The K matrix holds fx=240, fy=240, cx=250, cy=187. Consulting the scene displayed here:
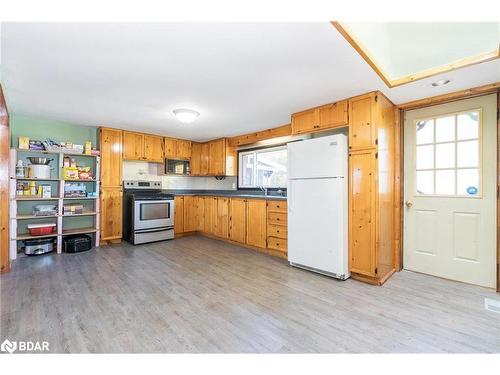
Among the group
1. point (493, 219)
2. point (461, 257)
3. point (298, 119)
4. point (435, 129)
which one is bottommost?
point (461, 257)

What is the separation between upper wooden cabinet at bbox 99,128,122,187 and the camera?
14.2 ft

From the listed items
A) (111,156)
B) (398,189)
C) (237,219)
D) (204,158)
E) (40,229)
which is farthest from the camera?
(204,158)

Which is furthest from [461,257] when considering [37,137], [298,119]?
[37,137]

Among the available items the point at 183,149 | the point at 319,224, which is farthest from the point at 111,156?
the point at 319,224

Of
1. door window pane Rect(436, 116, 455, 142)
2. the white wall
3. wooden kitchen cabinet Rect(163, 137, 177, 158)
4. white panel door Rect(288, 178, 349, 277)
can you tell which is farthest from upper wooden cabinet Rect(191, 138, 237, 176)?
door window pane Rect(436, 116, 455, 142)

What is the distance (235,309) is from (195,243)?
2689mm

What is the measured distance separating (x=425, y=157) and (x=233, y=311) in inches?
114

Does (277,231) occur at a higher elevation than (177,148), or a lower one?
lower

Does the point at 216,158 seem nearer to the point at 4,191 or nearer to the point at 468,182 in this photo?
the point at 4,191

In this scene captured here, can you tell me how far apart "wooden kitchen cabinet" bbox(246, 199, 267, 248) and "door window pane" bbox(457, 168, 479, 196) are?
8.21 ft

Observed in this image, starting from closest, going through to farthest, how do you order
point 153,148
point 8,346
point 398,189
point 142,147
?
point 8,346, point 398,189, point 142,147, point 153,148

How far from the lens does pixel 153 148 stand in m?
4.97
